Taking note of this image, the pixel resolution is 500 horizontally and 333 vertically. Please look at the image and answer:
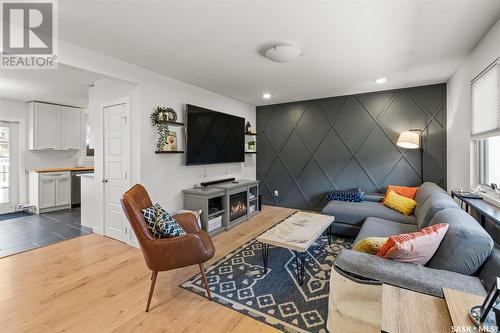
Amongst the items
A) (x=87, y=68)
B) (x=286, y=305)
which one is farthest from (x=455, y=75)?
(x=87, y=68)

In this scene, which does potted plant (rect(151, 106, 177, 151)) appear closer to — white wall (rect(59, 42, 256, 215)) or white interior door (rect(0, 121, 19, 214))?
white wall (rect(59, 42, 256, 215))

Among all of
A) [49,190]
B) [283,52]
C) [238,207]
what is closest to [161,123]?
[283,52]

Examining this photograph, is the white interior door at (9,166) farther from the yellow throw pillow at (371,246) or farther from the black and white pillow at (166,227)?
the yellow throw pillow at (371,246)

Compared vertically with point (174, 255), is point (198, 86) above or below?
above

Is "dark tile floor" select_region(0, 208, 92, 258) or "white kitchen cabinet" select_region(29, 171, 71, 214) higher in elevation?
"white kitchen cabinet" select_region(29, 171, 71, 214)

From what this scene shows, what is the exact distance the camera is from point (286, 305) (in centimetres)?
196

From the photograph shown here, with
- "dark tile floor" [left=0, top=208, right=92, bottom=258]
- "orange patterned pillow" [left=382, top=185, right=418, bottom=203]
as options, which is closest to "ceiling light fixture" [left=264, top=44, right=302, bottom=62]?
"orange patterned pillow" [left=382, top=185, right=418, bottom=203]

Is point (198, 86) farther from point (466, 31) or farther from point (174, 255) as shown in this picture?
point (466, 31)

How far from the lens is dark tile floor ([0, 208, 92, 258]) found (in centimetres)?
322

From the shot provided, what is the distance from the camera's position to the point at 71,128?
5.63 m

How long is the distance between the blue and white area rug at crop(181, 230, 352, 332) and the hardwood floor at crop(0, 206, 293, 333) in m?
0.13

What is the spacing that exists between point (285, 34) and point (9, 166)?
252 inches

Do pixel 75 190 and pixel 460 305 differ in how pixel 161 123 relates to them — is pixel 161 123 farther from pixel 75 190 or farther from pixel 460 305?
pixel 75 190

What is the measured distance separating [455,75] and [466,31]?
142 cm
